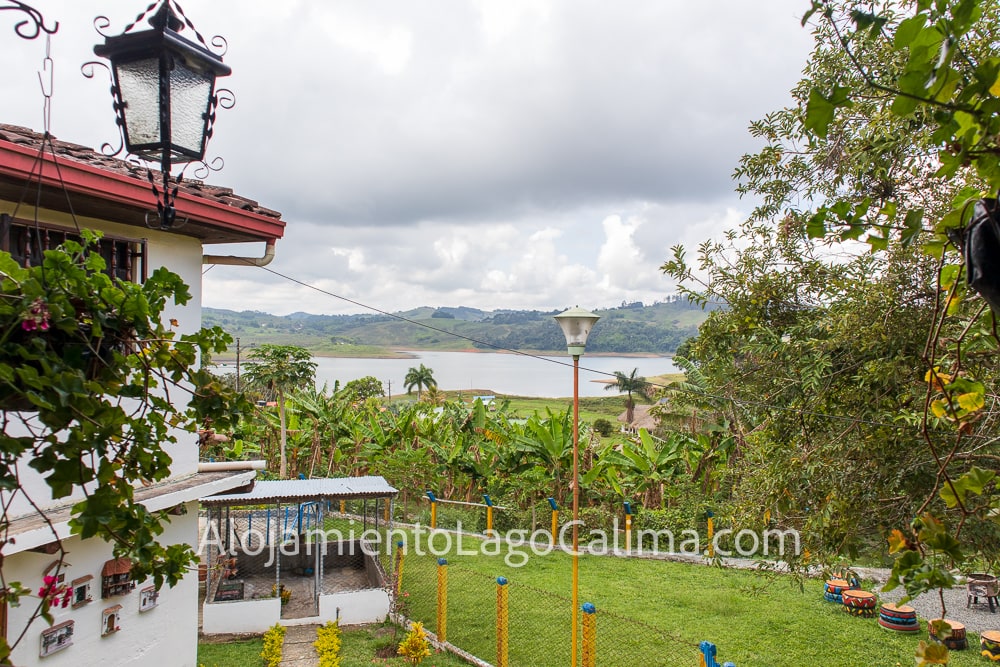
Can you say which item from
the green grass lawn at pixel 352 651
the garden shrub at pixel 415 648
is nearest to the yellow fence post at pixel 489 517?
the green grass lawn at pixel 352 651

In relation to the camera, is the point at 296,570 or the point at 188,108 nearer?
the point at 188,108

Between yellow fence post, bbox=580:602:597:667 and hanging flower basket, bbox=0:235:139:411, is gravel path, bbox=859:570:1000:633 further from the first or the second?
hanging flower basket, bbox=0:235:139:411

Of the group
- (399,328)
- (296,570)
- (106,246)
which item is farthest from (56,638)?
(399,328)

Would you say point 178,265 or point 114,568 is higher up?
point 178,265

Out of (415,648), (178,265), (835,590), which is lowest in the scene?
(835,590)

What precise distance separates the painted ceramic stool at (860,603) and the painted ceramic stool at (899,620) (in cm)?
36

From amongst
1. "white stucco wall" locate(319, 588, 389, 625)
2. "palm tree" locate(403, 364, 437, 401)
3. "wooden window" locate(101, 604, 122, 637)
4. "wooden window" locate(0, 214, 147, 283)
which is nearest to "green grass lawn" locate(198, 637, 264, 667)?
"white stucco wall" locate(319, 588, 389, 625)

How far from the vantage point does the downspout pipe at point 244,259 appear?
5.51 m

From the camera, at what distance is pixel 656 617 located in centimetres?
906

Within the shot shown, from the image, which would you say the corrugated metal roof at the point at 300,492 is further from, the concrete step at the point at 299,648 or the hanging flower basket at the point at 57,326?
the hanging flower basket at the point at 57,326

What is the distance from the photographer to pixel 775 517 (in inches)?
178

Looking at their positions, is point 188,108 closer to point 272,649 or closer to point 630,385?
point 272,649

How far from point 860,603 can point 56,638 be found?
9735mm

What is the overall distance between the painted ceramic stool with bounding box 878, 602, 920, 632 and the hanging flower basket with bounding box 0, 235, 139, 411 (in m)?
10.0
